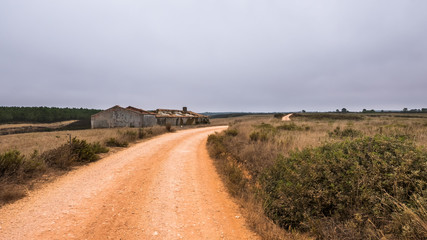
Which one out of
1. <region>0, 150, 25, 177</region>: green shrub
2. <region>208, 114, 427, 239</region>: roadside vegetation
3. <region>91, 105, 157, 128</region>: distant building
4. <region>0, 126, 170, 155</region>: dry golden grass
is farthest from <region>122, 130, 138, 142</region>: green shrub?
<region>91, 105, 157, 128</region>: distant building

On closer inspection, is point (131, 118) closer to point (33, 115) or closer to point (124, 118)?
point (124, 118)

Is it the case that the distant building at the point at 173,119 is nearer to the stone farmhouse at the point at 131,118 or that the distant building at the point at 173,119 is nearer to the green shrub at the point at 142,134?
the stone farmhouse at the point at 131,118

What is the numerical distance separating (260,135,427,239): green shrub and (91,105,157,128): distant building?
32.8m

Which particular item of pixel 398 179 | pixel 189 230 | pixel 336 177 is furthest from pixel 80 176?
pixel 398 179

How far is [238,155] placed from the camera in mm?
9375

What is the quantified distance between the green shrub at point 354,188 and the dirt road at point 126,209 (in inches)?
43.5

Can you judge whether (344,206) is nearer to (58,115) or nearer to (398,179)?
(398,179)

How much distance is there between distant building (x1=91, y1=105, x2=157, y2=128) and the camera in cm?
3459

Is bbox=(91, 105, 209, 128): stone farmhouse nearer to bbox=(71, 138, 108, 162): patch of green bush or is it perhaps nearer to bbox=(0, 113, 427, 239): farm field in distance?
bbox=(71, 138, 108, 162): patch of green bush

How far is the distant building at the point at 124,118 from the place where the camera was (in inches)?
1362

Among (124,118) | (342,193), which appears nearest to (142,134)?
(342,193)

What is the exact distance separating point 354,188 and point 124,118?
126 ft

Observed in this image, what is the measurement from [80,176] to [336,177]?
8.01m

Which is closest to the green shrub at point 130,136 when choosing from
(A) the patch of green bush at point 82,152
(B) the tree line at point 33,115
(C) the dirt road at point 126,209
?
(A) the patch of green bush at point 82,152
